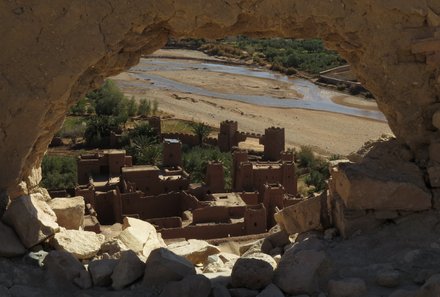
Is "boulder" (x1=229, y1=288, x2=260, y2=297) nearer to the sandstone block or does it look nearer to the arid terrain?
the sandstone block

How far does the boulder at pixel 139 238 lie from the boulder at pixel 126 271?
1176 mm

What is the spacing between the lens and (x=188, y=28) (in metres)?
5.74

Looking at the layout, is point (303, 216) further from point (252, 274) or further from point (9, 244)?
point (9, 244)

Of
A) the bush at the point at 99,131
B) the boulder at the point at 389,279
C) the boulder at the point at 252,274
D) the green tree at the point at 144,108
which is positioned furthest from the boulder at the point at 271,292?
the green tree at the point at 144,108

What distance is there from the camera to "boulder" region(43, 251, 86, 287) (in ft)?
16.4

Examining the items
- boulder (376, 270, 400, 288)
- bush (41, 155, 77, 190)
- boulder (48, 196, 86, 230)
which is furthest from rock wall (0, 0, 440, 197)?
bush (41, 155, 77, 190)

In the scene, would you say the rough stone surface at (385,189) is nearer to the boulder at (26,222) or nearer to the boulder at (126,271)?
the boulder at (126,271)

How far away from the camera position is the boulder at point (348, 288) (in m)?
4.73

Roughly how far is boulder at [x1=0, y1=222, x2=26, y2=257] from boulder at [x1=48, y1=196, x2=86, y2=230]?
4.06 feet

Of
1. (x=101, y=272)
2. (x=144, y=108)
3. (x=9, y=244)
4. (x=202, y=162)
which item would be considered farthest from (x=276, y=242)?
(x=144, y=108)

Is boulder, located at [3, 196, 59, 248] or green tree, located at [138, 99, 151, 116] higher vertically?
boulder, located at [3, 196, 59, 248]

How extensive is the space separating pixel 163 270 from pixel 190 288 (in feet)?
1.25

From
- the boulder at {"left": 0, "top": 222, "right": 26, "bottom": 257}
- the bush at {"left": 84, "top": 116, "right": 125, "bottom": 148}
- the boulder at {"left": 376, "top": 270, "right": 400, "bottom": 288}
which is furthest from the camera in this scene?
the bush at {"left": 84, "top": 116, "right": 125, "bottom": 148}

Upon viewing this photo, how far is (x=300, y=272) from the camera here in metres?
4.96
